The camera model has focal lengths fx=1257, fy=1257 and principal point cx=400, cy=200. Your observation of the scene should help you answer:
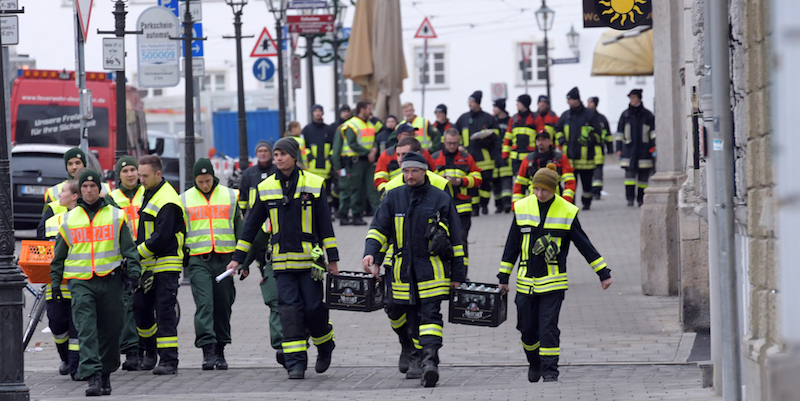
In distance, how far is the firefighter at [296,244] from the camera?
9039 millimetres

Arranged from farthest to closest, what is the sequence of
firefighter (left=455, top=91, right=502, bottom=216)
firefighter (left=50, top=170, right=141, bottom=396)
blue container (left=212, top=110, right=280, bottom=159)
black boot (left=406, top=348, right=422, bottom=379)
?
blue container (left=212, top=110, right=280, bottom=159)
firefighter (left=455, top=91, right=502, bottom=216)
black boot (left=406, top=348, right=422, bottom=379)
firefighter (left=50, top=170, right=141, bottom=396)

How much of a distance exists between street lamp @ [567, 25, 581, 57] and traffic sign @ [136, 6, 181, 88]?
1309 inches

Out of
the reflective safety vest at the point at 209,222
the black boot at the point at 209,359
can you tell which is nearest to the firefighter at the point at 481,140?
the reflective safety vest at the point at 209,222

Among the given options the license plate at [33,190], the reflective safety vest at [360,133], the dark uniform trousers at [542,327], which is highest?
→ the reflective safety vest at [360,133]

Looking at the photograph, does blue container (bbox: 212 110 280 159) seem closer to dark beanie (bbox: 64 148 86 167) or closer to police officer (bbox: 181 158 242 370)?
dark beanie (bbox: 64 148 86 167)

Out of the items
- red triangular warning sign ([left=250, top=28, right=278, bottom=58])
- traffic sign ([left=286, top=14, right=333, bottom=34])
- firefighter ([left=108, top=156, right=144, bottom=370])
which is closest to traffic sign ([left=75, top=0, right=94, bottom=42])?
firefighter ([left=108, top=156, right=144, bottom=370])

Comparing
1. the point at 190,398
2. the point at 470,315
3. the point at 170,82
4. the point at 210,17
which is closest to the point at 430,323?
the point at 470,315

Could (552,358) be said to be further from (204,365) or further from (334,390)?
(204,365)

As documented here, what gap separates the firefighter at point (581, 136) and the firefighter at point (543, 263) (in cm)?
1284

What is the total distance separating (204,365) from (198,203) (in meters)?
1.26

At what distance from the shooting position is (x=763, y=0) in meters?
5.52

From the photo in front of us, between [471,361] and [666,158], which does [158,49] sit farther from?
[471,361]

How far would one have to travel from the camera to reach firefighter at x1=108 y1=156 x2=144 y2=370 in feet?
32.6

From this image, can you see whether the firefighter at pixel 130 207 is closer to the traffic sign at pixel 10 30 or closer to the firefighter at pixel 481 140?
the traffic sign at pixel 10 30
